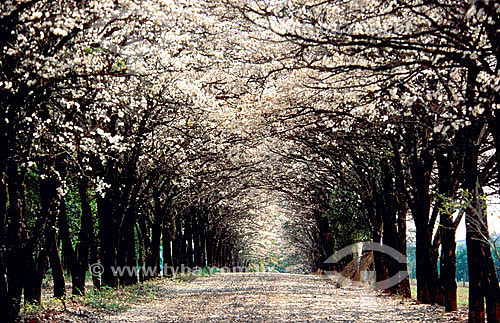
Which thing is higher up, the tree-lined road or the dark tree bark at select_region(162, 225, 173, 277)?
the dark tree bark at select_region(162, 225, 173, 277)

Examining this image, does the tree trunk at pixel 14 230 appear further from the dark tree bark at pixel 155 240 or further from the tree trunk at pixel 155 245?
the tree trunk at pixel 155 245

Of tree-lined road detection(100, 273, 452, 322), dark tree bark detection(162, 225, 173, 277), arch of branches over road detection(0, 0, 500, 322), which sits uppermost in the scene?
arch of branches over road detection(0, 0, 500, 322)

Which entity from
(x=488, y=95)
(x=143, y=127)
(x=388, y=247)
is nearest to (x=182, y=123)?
(x=143, y=127)

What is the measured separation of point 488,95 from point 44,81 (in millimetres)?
8516

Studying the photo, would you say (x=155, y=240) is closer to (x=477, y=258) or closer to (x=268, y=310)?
(x=268, y=310)

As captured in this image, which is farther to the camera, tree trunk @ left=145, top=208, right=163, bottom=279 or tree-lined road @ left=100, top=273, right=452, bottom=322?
tree trunk @ left=145, top=208, right=163, bottom=279

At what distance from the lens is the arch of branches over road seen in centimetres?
1059

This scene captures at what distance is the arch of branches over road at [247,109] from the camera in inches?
417

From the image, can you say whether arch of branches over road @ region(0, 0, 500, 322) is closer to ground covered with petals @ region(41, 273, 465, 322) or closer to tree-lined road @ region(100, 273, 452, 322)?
ground covered with petals @ region(41, 273, 465, 322)

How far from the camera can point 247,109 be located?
21.3 metres

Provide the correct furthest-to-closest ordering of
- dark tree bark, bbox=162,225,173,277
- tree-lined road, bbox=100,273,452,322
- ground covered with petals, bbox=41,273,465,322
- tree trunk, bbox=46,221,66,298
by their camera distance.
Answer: dark tree bark, bbox=162,225,173,277, tree trunk, bbox=46,221,66,298, tree-lined road, bbox=100,273,452,322, ground covered with petals, bbox=41,273,465,322

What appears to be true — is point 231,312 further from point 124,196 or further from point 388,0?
point 388,0

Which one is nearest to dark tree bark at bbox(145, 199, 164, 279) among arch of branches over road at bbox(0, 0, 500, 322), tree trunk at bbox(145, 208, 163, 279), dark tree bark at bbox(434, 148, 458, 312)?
tree trunk at bbox(145, 208, 163, 279)

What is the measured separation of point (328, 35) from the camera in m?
10.0
